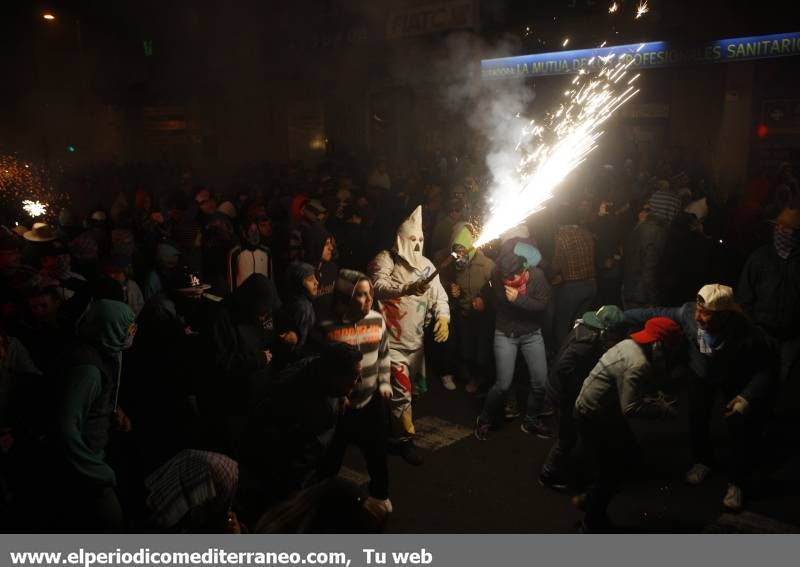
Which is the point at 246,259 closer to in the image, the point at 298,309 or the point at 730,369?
the point at 298,309

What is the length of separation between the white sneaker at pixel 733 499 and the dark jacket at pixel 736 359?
1.99ft

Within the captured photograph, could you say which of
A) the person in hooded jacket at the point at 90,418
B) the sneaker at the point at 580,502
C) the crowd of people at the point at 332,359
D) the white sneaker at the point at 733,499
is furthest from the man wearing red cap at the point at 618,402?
the person in hooded jacket at the point at 90,418

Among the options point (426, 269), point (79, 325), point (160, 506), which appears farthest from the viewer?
point (426, 269)

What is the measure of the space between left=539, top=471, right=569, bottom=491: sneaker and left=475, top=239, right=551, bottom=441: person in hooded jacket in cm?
77

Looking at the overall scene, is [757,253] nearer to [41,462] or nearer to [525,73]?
[41,462]

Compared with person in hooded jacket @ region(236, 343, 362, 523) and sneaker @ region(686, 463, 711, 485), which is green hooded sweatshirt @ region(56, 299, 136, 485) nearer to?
person in hooded jacket @ region(236, 343, 362, 523)

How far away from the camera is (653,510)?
416 cm

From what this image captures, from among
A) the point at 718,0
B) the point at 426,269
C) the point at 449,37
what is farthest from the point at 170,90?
the point at 426,269

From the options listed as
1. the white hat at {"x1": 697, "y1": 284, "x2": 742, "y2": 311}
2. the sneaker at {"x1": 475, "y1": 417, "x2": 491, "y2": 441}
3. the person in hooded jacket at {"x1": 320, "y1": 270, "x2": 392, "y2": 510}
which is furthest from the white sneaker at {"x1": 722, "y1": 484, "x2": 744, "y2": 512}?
the person in hooded jacket at {"x1": 320, "y1": 270, "x2": 392, "y2": 510}

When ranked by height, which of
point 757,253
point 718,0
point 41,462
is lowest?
point 41,462

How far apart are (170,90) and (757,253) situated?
1878cm

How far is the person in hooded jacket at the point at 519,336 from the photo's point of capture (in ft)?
17.0

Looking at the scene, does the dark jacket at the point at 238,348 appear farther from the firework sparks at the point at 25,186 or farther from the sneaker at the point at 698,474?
the firework sparks at the point at 25,186

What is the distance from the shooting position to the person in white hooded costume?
498cm
